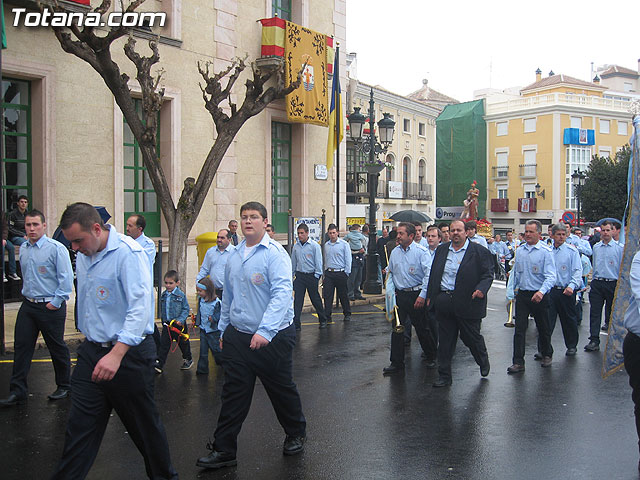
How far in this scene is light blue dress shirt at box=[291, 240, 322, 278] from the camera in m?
12.1

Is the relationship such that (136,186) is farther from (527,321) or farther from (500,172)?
(500,172)

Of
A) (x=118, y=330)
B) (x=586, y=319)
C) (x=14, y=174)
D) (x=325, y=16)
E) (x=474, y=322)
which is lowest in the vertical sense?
(x=586, y=319)

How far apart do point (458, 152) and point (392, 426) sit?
2111 inches

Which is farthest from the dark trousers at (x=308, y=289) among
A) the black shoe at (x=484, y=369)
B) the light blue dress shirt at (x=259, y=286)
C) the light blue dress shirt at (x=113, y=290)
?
the light blue dress shirt at (x=113, y=290)

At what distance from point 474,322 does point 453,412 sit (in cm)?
156

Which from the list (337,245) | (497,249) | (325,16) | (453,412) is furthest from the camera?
(497,249)

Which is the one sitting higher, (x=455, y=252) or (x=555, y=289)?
(x=455, y=252)

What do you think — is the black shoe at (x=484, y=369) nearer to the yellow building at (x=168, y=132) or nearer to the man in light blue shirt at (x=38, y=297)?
the man in light blue shirt at (x=38, y=297)

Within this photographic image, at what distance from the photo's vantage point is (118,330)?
4.23 metres

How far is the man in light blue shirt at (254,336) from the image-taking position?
5047mm

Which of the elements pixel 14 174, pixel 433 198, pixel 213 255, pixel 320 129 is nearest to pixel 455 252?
pixel 213 255

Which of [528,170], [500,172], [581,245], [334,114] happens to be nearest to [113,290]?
[581,245]

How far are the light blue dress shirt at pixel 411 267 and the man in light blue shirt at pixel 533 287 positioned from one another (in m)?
1.31

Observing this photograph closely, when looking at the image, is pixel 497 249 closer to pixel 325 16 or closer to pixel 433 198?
pixel 325 16
